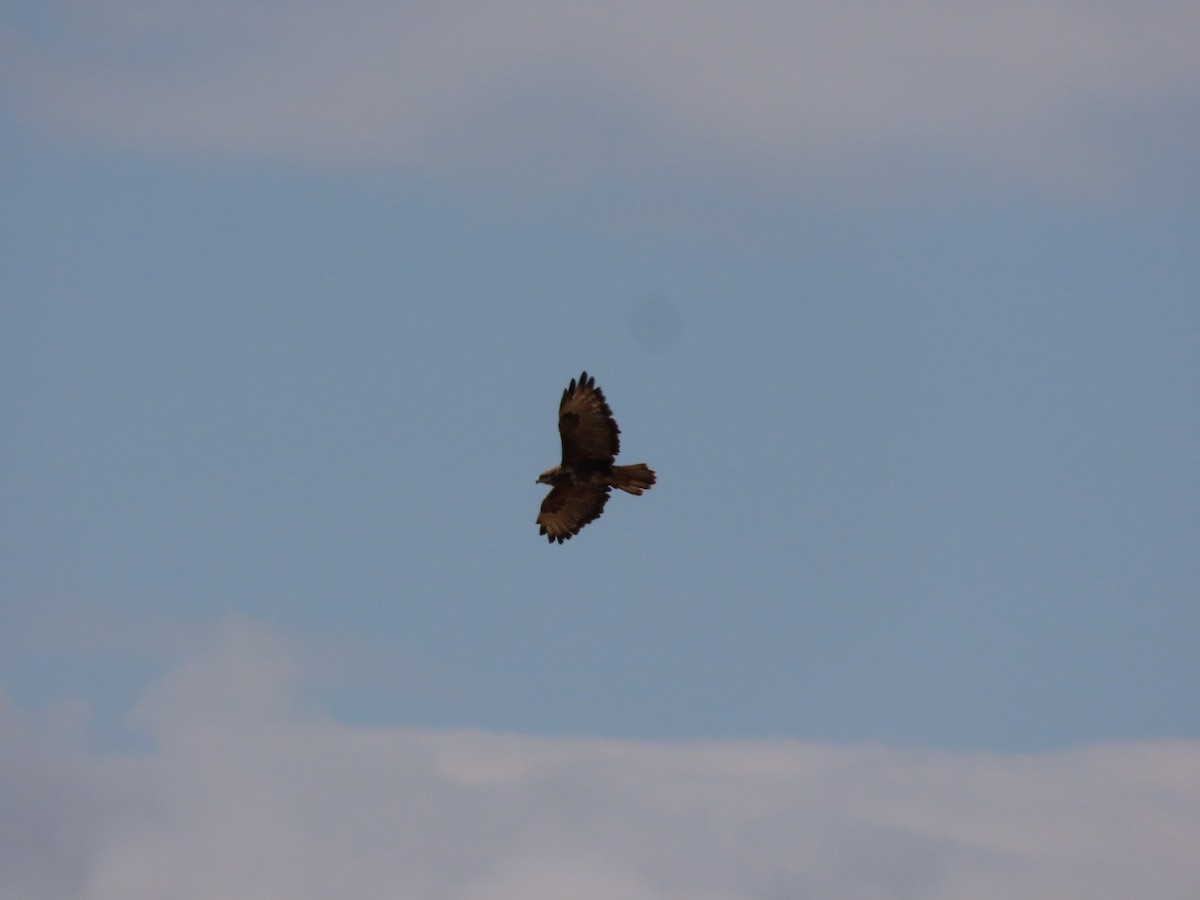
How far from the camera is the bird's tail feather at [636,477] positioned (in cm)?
5722

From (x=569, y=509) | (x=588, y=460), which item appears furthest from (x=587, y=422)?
(x=569, y=509)

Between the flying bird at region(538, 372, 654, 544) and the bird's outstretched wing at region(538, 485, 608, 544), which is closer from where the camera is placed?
the flying bird at region(538, 372, 654, 544)

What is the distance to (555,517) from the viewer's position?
60344 mm

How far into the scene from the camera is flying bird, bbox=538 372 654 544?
56781 mm

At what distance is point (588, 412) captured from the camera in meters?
56.8

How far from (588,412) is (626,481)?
209cm

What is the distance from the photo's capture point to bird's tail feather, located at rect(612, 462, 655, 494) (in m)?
57.2

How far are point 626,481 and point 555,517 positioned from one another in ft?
12.0

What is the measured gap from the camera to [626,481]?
188 feet

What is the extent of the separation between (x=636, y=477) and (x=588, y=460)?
139 cm

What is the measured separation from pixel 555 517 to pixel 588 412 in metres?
4.59

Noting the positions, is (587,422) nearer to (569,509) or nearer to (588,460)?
(588,460)

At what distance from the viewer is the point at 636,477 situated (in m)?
57.2

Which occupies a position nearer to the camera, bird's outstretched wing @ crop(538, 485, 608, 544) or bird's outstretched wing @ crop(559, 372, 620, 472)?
bird's outstretched wing @ crop(559, 372, 620, 472)
